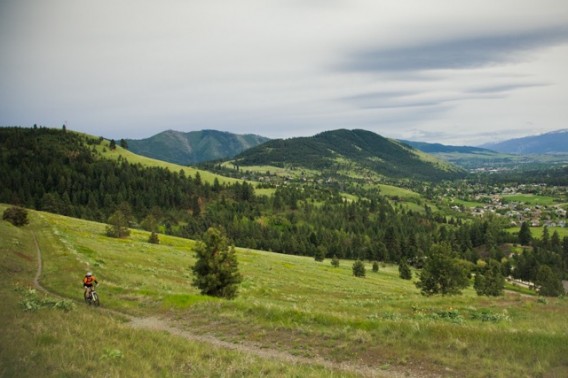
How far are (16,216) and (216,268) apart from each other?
50.1 m

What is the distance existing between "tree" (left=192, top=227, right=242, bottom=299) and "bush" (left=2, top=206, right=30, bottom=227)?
4766 cm

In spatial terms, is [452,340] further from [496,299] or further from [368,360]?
[496,299]

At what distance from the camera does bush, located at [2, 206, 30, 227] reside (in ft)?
195

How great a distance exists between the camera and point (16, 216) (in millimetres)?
60156

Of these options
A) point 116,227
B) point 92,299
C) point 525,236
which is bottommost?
point 525,236

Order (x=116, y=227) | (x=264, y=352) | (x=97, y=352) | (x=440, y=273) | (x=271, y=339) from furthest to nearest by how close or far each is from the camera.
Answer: (x=116, y=227) → (x=440, y=273) → (x=271, y=339) → (x=264, y=352) → (x=97, y=352)

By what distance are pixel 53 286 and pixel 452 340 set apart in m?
28.1

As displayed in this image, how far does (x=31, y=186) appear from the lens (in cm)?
19538

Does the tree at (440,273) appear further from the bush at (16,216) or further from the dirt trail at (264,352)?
the bush at (16,216)

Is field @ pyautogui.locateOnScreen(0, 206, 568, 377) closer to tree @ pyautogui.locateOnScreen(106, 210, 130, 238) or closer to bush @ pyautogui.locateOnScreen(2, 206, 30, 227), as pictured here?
bush @ pyautogui.locateOnScreen(2, 206, 30, 227)

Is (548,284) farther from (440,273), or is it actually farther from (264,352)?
(264,352)

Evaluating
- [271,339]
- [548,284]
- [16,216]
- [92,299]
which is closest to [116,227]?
Result: [16,216]

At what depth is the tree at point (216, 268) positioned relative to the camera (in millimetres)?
30047

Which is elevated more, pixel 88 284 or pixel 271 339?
pixel 88 284
